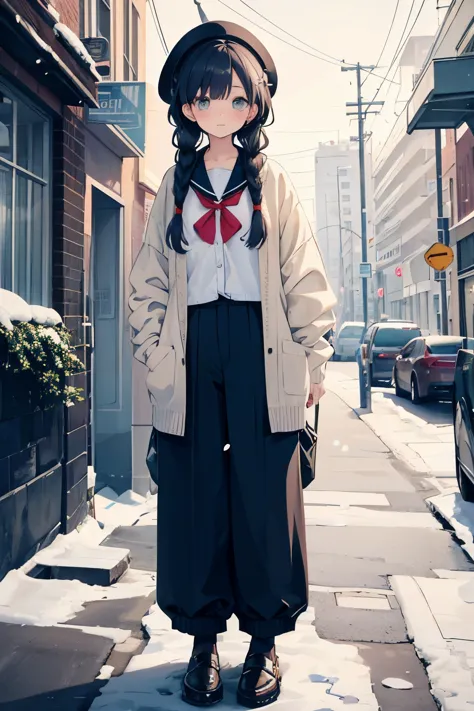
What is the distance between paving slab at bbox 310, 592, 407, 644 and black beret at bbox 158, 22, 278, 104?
2421 millimetres

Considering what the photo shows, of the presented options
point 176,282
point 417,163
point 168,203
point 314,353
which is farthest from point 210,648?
point 417,163

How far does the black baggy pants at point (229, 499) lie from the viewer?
2.66 meters

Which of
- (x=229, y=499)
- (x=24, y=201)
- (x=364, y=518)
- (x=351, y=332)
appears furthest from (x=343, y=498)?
(x=351, y=332)

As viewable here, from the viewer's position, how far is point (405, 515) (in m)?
5.86

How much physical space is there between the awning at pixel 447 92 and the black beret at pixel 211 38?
6.76m

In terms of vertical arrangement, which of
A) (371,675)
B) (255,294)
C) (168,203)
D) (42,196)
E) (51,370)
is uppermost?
(42,196)

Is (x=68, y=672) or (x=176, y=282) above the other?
(x=176, y=282)

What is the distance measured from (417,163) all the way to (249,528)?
5882cm

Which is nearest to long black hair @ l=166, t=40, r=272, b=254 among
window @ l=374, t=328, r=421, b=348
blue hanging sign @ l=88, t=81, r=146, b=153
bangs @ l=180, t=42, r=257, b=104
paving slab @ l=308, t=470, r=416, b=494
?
bangs @ l=180, t=42, r=257, b=104

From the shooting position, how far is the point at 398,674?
113 inches

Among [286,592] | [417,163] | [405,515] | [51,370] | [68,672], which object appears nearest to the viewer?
[286,592]

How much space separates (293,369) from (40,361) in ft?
6.27

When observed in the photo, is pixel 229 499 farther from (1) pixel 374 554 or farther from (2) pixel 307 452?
(1) pixel 374 554

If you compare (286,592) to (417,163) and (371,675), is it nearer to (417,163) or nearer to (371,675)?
(371,675)
